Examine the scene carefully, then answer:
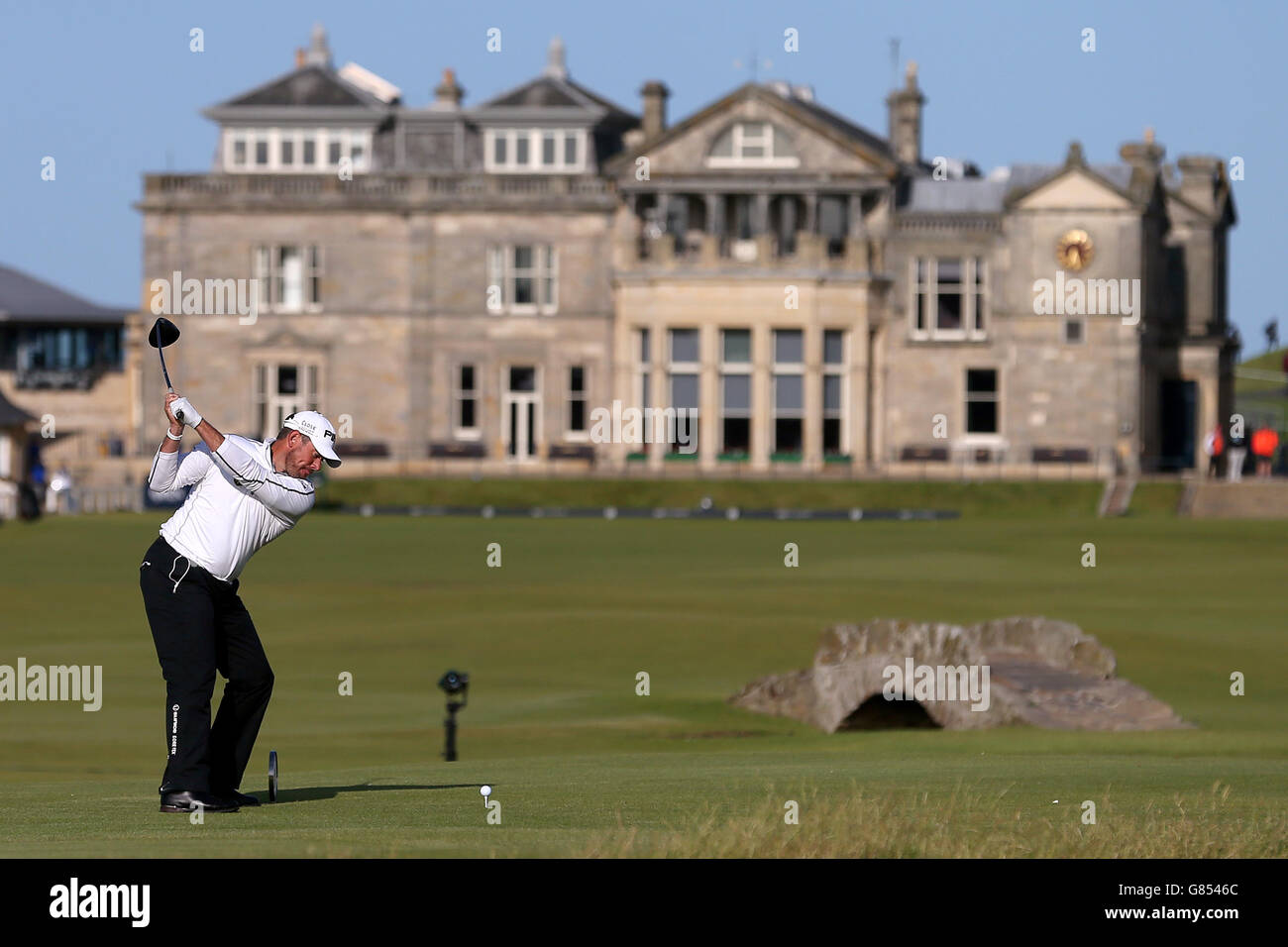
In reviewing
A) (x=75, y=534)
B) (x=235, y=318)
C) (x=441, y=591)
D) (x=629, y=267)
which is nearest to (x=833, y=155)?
(x=629, y=267)

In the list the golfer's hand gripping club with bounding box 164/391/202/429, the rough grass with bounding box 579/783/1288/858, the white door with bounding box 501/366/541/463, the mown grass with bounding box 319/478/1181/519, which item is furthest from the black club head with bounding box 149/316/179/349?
the white door with bounding box 501/366/541/463

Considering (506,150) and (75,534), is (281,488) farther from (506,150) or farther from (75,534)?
(506,150)

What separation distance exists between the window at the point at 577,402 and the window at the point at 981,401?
41.0 ft

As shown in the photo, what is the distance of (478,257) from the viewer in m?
76.9

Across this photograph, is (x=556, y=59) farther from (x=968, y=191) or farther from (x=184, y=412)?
(x=184, y=412)

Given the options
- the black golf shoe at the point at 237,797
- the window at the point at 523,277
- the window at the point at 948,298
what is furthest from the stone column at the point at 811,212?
the black golf shoe at the point at 237,797

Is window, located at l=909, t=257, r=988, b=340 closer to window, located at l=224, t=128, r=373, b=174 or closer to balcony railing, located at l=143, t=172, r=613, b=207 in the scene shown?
balcony railing, located at l=143, t=172, r=613, b=207

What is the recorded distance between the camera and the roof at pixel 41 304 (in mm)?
93375

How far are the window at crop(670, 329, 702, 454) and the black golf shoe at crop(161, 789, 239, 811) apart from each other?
60.5 m

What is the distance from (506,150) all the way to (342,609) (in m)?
41.8

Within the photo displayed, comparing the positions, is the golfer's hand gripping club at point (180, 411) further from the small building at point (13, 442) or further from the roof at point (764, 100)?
the roof at point (764, 100)

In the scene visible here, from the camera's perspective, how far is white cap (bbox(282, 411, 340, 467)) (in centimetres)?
1294

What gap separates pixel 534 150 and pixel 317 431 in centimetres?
6607

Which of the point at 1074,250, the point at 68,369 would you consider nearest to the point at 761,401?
the point at 1074,250
